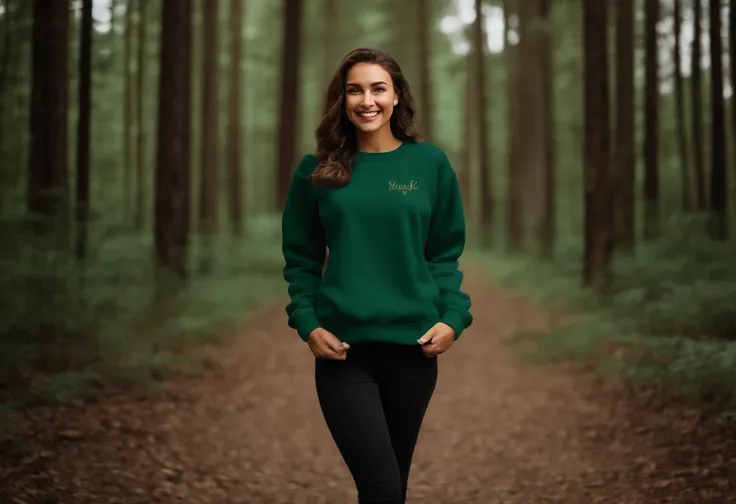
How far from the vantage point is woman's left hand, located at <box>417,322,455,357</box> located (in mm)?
2877

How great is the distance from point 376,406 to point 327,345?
11.7 inches

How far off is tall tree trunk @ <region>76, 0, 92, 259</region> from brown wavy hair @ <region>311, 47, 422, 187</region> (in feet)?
27.9

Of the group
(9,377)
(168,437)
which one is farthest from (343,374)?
(9,377)

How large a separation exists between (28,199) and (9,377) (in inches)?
135

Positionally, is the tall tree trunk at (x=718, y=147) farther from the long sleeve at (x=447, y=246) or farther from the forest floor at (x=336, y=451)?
the long sleeve at (x=447, y=246)

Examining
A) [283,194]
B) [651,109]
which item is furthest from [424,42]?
[651,109]

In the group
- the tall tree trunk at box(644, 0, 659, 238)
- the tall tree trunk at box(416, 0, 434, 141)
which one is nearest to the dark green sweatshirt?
the tall tree trunk at box(644, 0, 659, 238)

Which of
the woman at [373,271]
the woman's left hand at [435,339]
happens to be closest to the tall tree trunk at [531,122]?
the woman at [373,271]

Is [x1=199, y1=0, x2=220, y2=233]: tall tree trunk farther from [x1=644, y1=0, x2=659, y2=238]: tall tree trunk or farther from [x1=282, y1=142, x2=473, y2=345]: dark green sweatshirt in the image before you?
[x1=282, y1=142, x2=473, y2=345]: dark green sweatshirt

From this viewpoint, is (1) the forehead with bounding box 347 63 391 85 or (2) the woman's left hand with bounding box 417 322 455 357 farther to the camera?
(1) the forehead with bounding box 347 63 391 85

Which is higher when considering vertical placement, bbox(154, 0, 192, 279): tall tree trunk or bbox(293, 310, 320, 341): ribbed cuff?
bbox(154, 0, 192, 279): tall tree trunk

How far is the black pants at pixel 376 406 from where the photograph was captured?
9.04 ft

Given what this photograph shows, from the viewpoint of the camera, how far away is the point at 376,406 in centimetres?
283

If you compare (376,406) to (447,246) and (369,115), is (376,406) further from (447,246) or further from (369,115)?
(369,115)
